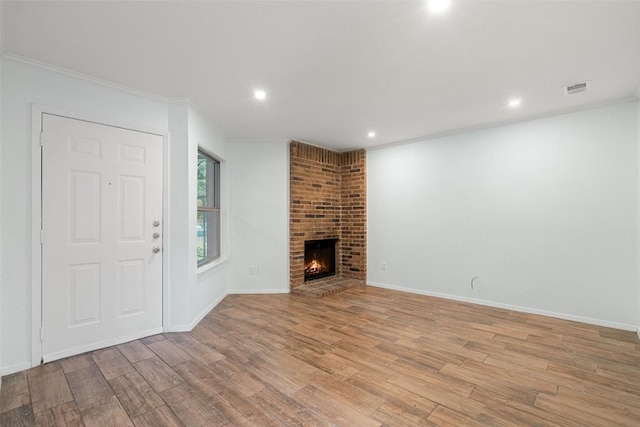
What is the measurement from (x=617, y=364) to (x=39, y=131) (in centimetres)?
504

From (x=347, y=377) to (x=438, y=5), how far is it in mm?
2524

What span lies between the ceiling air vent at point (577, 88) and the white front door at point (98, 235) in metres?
4.08

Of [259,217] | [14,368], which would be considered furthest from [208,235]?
[14,368]

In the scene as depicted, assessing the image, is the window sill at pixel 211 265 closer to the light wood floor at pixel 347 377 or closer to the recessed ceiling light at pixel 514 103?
the light wood floor at pixel 347 377

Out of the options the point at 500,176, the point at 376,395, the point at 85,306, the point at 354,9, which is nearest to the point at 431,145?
the point at 500,176

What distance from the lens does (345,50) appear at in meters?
2.10

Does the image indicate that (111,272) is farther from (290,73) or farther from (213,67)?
(290,73)

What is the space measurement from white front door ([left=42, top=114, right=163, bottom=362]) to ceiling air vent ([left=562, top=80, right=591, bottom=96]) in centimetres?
408

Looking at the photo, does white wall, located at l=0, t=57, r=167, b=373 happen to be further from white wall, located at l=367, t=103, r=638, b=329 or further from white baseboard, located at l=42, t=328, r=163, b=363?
white wall, located at l=367, t=103, r=638, b=329

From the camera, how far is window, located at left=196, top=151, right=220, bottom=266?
381 cm

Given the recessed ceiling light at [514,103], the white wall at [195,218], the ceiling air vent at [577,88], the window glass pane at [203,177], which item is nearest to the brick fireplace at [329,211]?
the white wall at [195,218]

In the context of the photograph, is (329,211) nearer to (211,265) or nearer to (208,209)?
(208,209)

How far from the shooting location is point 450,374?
7.04ft

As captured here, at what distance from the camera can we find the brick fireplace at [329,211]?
15.0ft
